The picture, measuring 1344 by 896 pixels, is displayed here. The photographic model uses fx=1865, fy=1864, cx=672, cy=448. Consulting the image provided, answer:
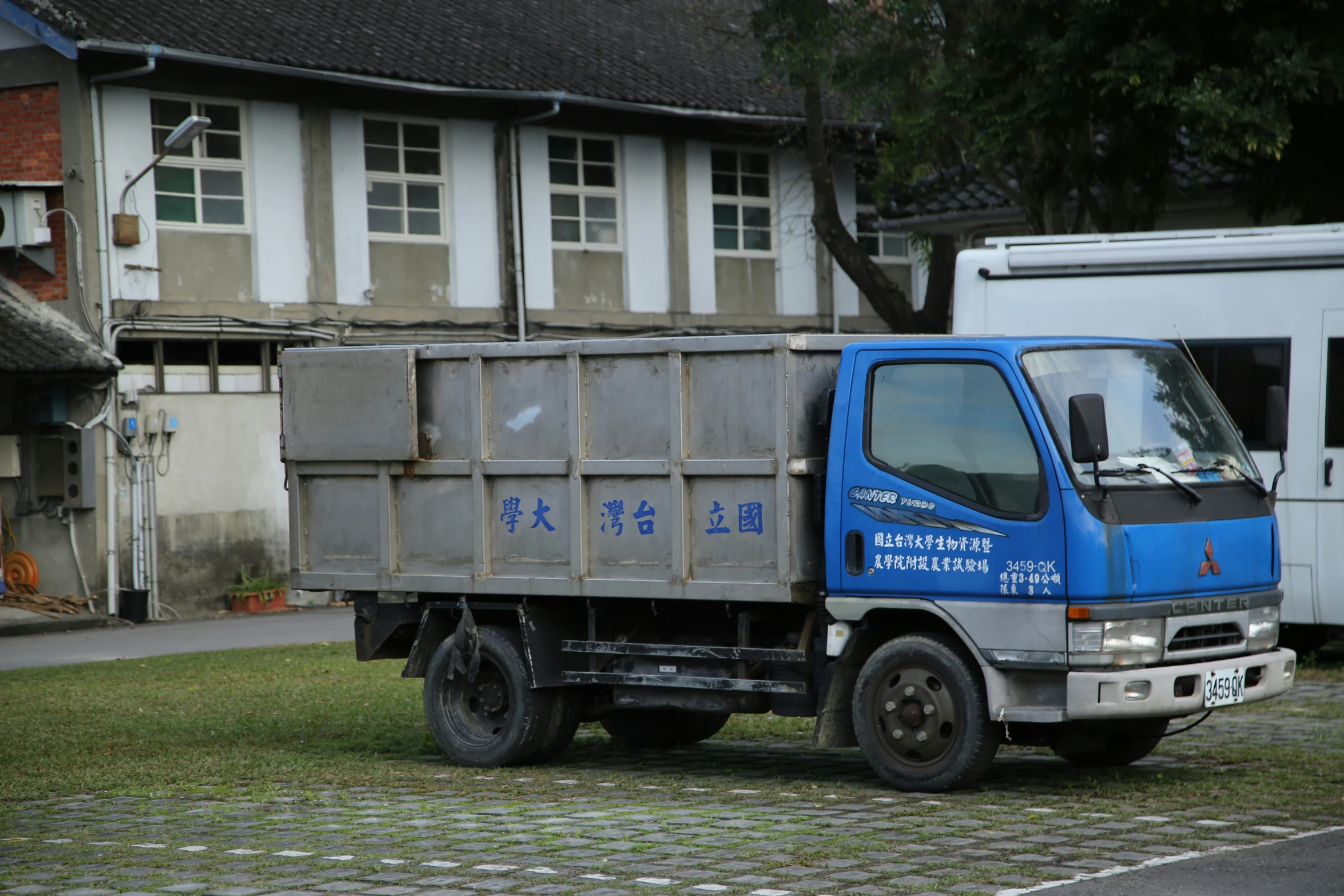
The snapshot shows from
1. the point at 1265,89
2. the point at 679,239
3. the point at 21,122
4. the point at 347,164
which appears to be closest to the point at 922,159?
the point at 679,239

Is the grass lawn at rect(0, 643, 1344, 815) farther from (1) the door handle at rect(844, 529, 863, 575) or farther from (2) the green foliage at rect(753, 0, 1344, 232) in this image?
(2) the green foliage at rect(753, 0, 1344, 232)

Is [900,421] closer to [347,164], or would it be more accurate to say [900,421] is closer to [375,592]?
[375,592]

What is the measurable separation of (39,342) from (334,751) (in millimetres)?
11743

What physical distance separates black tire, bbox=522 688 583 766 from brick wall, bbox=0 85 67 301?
1360cm

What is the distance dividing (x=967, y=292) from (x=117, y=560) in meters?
12.2

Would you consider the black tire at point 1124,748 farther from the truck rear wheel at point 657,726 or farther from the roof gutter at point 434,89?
the roof gutter at point 434,89

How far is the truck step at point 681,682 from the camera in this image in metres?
9.23

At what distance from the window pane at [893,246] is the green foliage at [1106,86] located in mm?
11390

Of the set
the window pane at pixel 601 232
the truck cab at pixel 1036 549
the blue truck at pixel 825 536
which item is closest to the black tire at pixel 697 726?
the blue truck at pixel 825 536

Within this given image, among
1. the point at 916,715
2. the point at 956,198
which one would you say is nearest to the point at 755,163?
the point at 956,198

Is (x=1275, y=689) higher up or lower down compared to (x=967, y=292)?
lower down

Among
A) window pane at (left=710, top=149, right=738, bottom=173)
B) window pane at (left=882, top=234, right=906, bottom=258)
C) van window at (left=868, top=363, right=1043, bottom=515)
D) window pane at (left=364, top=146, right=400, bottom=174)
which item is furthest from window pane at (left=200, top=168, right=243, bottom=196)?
van window at (left=868, top=363, right=1043, bottom=515)

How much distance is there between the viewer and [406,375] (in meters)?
10.2

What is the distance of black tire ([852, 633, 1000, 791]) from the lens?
860 centimetres
